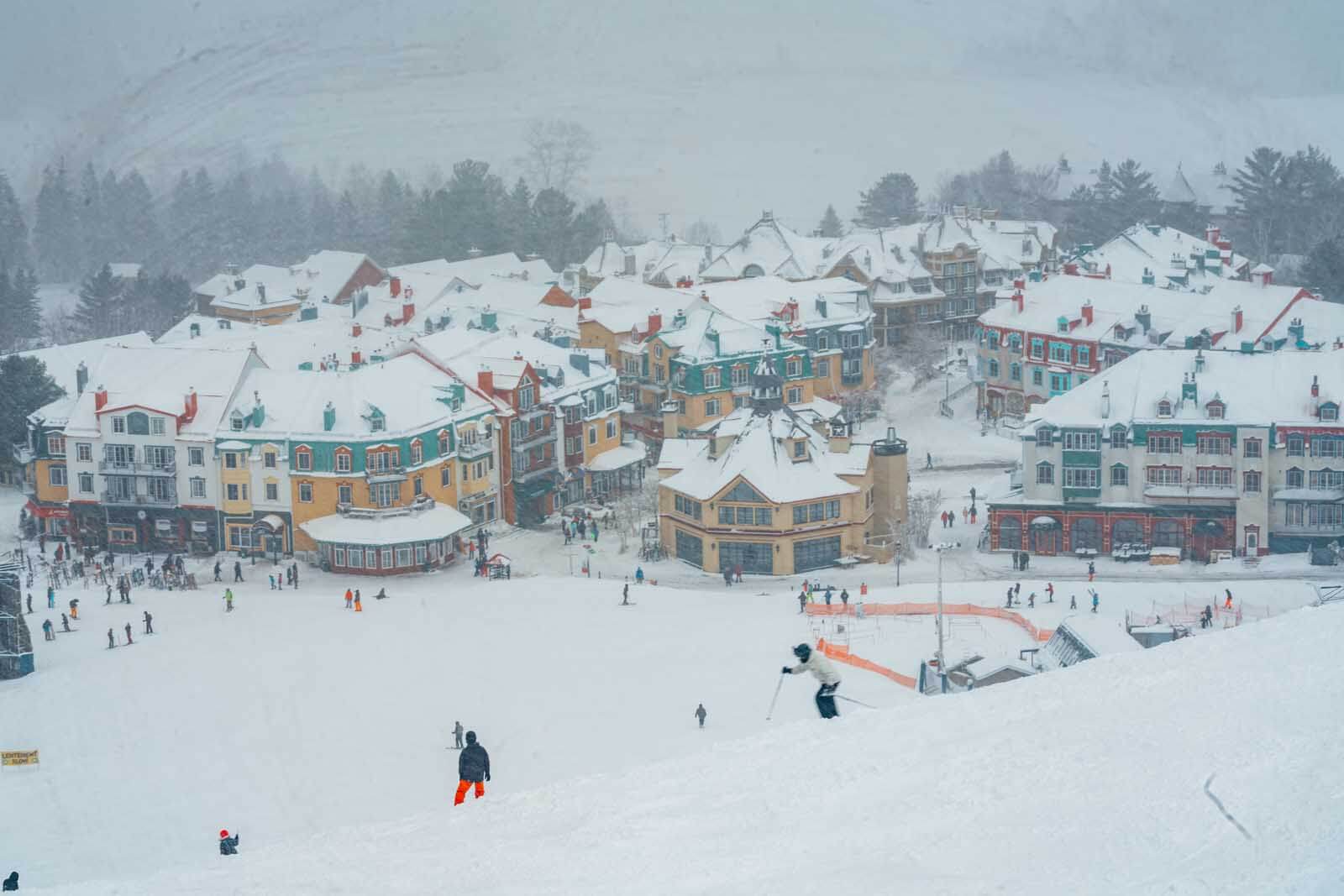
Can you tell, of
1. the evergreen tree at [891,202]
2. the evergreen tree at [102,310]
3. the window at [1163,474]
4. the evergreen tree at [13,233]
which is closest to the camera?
the window at [1163,474]

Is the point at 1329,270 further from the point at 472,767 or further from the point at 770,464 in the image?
the point at 472,767

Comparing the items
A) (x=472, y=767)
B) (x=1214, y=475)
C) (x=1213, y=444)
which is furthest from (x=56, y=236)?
(x=472, y=767)

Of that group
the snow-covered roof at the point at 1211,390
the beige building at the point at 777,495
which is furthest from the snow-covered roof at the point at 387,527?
the snow-covered roof at the point at 1211,390

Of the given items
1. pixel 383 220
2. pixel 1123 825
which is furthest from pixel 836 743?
pixel 383 220

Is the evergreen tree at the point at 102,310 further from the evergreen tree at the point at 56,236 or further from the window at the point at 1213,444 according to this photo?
the window at the point at 1213,444

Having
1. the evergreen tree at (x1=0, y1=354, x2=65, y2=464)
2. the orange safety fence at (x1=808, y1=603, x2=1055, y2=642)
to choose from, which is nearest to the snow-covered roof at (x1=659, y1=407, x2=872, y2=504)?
the orange safety fence at (x1=808, y1=603, x2=1055, y2=642)

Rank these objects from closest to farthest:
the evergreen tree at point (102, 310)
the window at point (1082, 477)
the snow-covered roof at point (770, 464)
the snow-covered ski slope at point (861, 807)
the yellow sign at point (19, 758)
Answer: the snow-covered ski slope at point (861, 807) < the yellow sign at point (19, 758) < the snow-covered roof at point (770, 464) < the window at point (1082, 477) < the evergreen tree at point (102, 310)
